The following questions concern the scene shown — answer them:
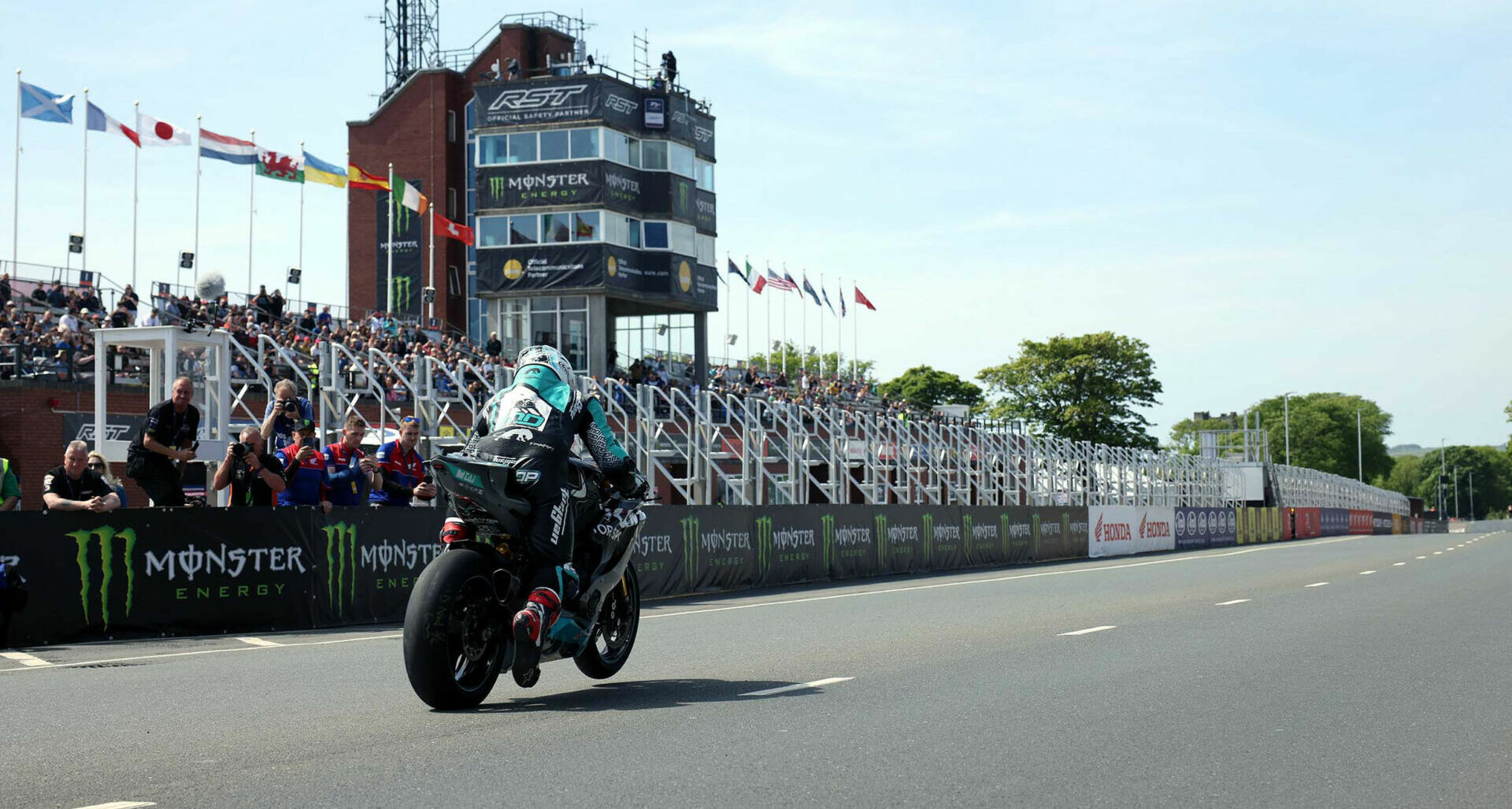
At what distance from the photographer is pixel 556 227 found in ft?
170

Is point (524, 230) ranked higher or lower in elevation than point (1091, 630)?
higher

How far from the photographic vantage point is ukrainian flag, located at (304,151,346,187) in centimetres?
4319

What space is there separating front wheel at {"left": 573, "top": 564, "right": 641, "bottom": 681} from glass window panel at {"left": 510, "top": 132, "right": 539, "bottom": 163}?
44.1 metres

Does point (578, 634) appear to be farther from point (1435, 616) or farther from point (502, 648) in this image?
point (1435, 616)

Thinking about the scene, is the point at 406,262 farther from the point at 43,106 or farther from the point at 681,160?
the point at 43,106

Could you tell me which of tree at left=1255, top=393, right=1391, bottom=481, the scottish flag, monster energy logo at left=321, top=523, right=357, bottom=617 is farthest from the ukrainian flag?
tree at left=1255, top=393, right=1391, bottom=481

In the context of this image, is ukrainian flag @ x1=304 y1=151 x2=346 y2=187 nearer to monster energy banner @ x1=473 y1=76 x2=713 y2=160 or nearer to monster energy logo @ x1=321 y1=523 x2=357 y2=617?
monster energy banner @ x1=473 y1=76 x2=713 y2=160

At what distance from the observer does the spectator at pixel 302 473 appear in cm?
1490

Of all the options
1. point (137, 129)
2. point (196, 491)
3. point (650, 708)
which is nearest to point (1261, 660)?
point (650, 708)

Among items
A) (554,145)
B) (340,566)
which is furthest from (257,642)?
(554,145)

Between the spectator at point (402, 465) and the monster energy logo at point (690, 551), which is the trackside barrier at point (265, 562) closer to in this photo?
the monster energy logo at point (690, 551)

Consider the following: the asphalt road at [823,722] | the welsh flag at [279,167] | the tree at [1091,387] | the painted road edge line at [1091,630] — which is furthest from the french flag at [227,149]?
the tree at [1091,387]

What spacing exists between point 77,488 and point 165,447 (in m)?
0.89

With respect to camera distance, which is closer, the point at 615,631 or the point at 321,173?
the point at 615,631
